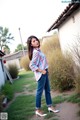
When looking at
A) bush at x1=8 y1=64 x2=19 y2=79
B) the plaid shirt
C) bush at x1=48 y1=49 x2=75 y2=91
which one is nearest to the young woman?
the plaid shirt

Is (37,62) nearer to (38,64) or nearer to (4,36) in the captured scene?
(38,64)

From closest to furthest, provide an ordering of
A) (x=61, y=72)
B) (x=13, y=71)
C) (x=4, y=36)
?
1. (x=61, y=72)
2. (x=13, y=71)
3. (x=4, y=36)

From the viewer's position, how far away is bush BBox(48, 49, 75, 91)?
8.01 meters

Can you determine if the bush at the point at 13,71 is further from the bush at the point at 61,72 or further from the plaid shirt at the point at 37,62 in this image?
the plaid shirt at the point at 37,62

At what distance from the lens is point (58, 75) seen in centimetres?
825

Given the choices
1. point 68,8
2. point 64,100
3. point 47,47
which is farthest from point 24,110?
point 47,47

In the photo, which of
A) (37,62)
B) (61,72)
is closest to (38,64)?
(37,62)

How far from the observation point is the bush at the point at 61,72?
8.01 m

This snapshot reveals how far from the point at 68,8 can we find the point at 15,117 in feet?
11.9

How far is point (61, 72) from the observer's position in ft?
26.8

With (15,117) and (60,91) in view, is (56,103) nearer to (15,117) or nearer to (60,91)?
(15,117)

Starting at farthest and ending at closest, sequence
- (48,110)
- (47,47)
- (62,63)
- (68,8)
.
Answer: (47,47) < (62,63) < (68,8) < (48,110)

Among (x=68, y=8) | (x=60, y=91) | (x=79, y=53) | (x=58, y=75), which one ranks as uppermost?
(x=68, y=8)

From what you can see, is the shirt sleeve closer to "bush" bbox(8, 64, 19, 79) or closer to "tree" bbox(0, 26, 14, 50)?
"bush" bbox(8, 64, 19, 79)
